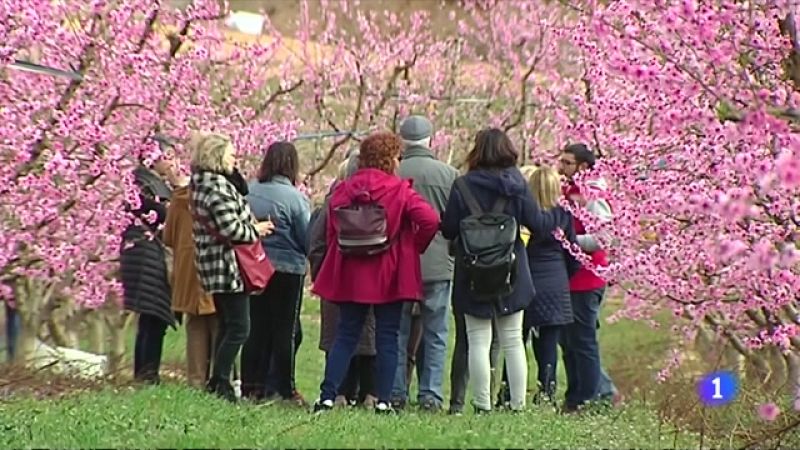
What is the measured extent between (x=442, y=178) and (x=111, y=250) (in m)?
3.34

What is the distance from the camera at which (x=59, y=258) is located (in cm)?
1159

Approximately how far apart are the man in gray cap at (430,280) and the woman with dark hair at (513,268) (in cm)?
40

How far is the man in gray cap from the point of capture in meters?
10.0

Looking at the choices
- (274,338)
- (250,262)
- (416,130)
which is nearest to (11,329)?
(274,338)

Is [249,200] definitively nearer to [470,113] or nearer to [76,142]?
[76,142]

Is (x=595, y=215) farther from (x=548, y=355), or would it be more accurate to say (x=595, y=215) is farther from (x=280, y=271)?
(x=280, y=271)

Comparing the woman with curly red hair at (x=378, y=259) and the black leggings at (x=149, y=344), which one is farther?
the black leggings at (x=149, y=344)

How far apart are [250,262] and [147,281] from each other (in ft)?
3.62

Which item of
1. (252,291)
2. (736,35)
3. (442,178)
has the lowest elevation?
(252,291)

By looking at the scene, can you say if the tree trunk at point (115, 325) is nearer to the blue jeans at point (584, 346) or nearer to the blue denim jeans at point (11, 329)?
the blue denim jeans at point (11, 329)

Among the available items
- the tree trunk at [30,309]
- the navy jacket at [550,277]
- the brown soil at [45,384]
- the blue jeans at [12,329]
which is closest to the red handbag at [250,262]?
the brown soil at [45,384]

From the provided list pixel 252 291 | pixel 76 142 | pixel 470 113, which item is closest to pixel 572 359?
pixel 252 291

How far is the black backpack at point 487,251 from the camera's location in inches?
365

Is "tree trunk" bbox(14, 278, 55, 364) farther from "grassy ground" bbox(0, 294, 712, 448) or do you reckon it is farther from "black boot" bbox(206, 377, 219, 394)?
"black boot" bbox(206, 377, 219, 394)
